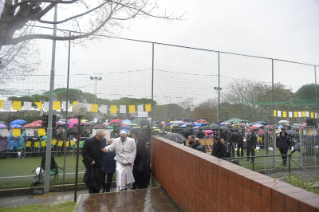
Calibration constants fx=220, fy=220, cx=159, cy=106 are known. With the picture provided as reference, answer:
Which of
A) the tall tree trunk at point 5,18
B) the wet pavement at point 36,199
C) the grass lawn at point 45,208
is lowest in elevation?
the wet pavement at point 36,199

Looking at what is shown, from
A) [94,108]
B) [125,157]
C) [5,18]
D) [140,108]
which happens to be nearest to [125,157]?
[125,157]

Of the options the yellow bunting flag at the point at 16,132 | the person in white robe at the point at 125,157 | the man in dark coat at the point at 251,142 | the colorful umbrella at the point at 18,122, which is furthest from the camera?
the man in dark coat at the point at 251,142

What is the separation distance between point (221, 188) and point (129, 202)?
257cm

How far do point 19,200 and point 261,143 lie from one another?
13021 millimetres

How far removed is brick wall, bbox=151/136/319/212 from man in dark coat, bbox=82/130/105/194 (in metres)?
1.88

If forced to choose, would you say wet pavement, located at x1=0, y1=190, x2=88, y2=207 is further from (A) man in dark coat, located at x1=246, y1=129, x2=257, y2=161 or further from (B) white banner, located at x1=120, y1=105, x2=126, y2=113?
(A) man in dark coat, located at x1=246, y1=129, x2=257, y2=161

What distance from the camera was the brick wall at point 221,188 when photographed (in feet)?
4.84

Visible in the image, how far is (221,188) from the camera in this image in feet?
7.59

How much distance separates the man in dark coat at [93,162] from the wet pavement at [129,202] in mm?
728

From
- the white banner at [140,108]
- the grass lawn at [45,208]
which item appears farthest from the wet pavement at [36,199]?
the white banner at [140,108]

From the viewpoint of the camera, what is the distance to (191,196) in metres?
3.16

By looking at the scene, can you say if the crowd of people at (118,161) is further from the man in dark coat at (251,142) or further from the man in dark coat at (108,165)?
the man in dark coat at (251,142)

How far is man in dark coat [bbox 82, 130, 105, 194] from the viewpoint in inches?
212

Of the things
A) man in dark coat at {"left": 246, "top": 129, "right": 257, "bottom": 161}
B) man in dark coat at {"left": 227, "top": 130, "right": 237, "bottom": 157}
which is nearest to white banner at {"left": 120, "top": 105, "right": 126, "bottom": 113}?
man in dark coat at {"left": 227, "top": 130, "right": 237, "bottom": 157}
